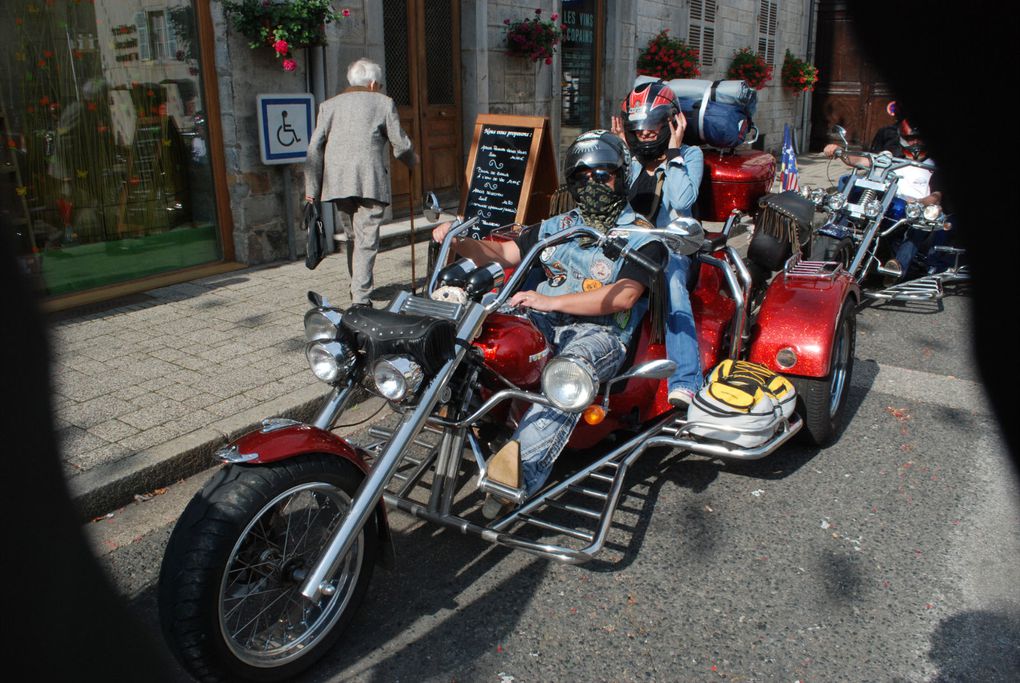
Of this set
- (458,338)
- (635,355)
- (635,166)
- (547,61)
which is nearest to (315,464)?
(458,338)

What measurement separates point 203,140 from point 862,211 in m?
5.45

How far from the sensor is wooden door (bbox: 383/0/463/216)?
8.77 meters

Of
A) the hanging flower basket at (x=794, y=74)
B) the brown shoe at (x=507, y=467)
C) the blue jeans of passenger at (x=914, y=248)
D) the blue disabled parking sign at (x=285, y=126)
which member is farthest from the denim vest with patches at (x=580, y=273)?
the hanging flower basket at (x=794, y=74)

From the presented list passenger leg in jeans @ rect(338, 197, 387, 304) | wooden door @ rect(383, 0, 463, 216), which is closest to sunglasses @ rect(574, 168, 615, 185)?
passenger leg in jeans @ rect(338, 197, 387, 304)

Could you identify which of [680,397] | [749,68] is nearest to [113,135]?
[680,397]

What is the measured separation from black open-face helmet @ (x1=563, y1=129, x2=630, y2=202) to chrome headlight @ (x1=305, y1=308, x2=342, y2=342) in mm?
1276

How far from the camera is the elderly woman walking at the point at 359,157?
5988mm

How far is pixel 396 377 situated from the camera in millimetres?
2561

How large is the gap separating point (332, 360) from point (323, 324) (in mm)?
135

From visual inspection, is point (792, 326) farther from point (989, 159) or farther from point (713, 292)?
point (989, 159)

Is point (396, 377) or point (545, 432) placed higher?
point (396, 377)

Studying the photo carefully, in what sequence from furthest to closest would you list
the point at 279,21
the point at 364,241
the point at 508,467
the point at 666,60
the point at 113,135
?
1. the point at 666,60
2. the point at 279,21
3. the point at 113,135
4. the point at 364,241
5. the point at 508,467

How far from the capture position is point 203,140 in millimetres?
7125

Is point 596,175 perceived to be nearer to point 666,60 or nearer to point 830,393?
point 830,393
